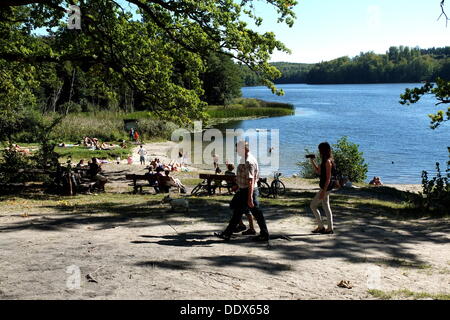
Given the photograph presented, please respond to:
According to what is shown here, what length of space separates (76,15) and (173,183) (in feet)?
23.7

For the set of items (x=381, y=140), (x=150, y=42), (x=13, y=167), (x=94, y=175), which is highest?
(x=150, y=42)

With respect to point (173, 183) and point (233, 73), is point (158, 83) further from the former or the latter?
point (233, 73)

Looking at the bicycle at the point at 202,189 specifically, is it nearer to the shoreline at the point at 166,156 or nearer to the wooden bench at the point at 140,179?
the wooden bench at the point at 140,179

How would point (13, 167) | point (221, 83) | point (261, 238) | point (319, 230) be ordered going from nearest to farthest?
1. point (261, 238)
2. point (319, 230)
3. point (13, 167)
4. point (221, 83)

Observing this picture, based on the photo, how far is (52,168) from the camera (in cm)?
1689

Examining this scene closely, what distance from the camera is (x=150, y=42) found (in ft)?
61.1

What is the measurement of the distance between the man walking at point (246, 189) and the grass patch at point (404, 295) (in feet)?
9.28

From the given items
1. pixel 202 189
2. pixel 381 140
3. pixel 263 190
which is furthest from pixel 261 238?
pixel 381 140

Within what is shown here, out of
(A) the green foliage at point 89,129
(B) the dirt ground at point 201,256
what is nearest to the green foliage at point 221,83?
(A) the green foliage at point 89,129

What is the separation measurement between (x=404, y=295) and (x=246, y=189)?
3.29 meters

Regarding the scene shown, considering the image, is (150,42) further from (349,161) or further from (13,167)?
(349,161)

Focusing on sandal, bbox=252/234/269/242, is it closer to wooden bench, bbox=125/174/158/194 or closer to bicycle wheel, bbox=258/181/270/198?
bicycle wheel, bbox=258/181/270/198

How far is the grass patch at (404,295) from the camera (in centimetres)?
589
